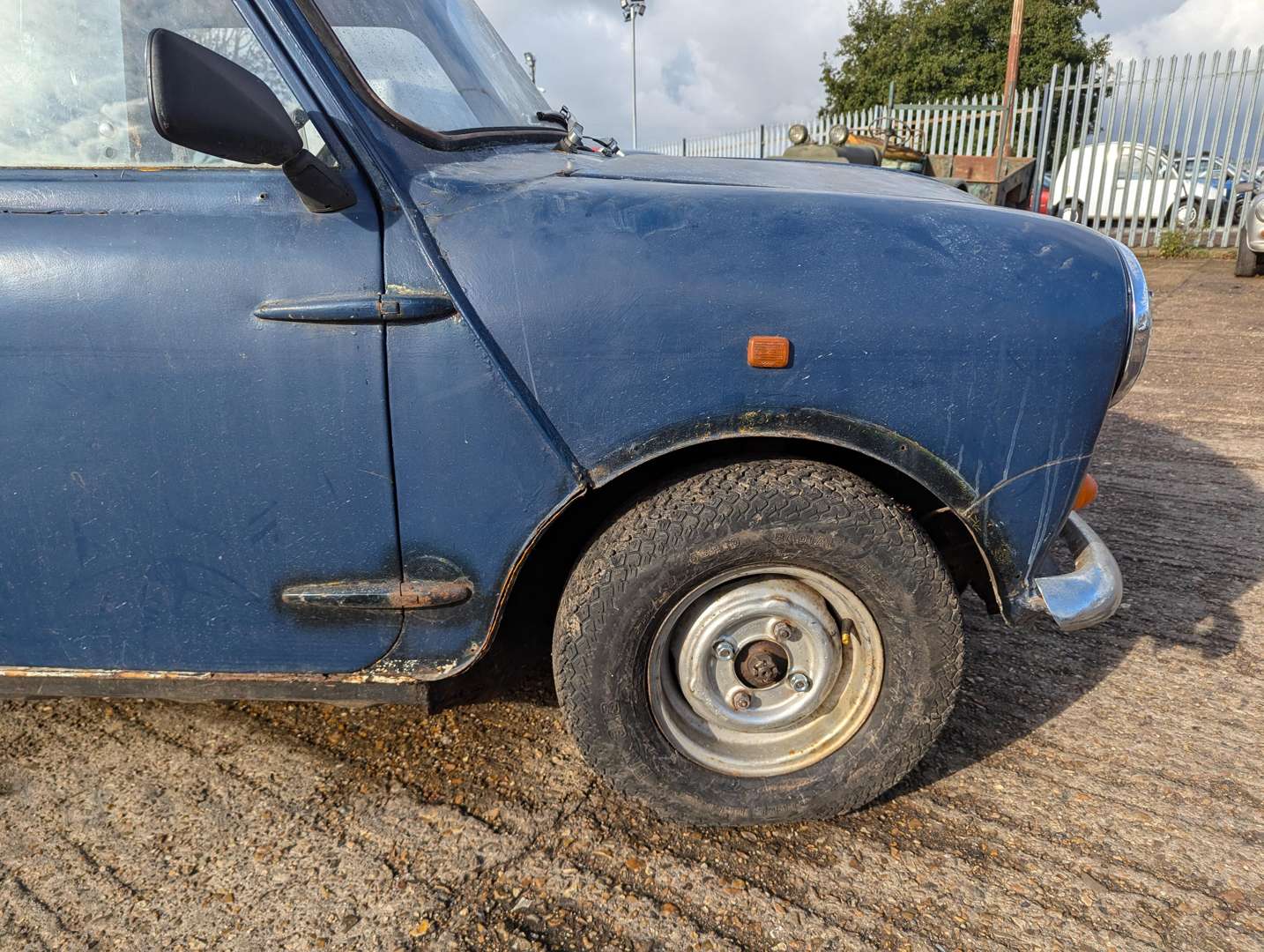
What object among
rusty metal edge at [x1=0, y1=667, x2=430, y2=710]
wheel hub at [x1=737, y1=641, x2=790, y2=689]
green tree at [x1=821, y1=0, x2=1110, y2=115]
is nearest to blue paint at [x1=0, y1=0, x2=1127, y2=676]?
rusty metal edge at [x1=0, y1=667, x2=430, y2=710]

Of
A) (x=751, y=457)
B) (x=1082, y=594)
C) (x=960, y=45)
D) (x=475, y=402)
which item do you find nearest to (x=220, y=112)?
(x=475, y=402)

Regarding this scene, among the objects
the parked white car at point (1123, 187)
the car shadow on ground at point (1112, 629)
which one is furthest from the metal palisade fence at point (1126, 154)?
the car shadow on ground at point (1112, 629)

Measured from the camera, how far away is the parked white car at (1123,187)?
1253 cm

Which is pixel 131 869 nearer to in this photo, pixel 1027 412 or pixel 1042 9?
pixel 1027 412

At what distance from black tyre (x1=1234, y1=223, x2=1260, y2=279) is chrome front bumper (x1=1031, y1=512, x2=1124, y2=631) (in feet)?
32.9

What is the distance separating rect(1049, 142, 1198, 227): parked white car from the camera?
41.1 ft

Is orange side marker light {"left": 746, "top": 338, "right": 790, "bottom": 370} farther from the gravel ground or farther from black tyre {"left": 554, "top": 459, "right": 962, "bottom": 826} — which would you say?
the gravel ground

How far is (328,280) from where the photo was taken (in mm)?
1616

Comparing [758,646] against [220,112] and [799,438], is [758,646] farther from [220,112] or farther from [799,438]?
[220,112]

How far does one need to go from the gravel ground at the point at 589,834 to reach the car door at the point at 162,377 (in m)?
0.48

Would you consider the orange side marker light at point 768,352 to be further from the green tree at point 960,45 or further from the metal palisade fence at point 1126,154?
the green tree at point 960,45

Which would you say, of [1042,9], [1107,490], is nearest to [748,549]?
[1107,490]

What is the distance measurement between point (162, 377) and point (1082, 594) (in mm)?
2057

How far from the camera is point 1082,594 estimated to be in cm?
191
